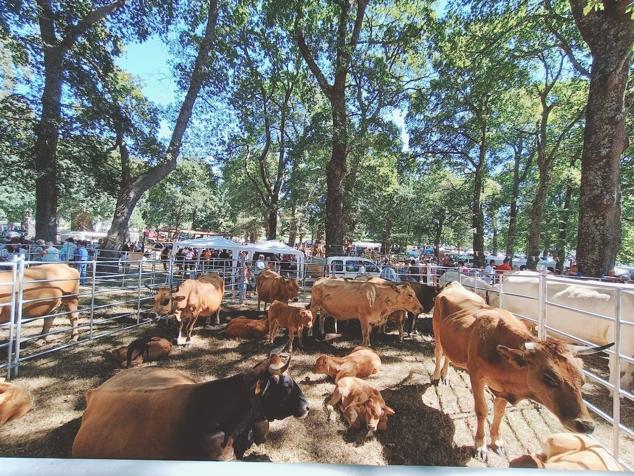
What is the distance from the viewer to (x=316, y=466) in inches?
31.9

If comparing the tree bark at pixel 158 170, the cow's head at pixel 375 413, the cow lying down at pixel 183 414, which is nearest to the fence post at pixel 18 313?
the cow lying down at pixel 183 414

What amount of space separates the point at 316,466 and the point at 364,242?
4915 centimetres

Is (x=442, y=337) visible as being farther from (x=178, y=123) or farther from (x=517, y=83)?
(x=517, y=83)

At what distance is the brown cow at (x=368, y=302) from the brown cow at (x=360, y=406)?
327cm

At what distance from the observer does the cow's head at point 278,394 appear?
3.14 meters

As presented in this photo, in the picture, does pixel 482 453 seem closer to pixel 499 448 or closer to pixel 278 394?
pixel 499 448

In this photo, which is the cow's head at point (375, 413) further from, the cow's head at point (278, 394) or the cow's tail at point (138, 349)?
the cow's tail at point (138, 349)

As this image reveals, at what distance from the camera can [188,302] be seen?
25.5ft

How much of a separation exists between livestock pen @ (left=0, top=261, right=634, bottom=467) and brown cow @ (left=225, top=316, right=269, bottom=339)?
0.26 m

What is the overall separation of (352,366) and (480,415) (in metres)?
2.12

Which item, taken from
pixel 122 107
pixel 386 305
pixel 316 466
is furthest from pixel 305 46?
pixel 316 466

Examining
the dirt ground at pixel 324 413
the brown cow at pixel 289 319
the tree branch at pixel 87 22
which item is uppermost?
the tree branch at pixel 87 22

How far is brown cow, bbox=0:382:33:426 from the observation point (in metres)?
3.97

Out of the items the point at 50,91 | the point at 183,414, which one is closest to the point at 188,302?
the point at 183,414
